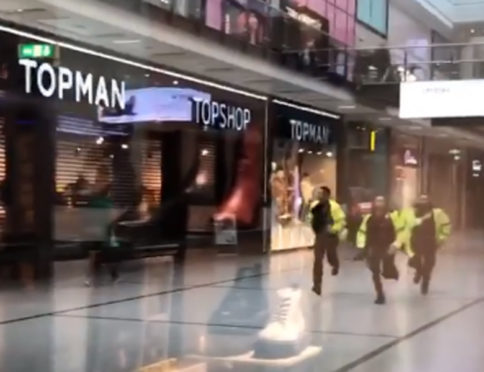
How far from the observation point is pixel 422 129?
3.00 metres

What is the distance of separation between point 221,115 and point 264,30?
0.62 metres

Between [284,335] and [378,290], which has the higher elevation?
[378,290]


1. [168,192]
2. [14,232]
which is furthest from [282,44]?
[14,232]

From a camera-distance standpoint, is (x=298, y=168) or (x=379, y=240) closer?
(x=298, y=168)

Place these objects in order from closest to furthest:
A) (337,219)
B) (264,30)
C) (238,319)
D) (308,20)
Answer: (308,20) < (264,30) < (337,219) < (238,319)

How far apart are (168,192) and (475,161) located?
1228 millimetres

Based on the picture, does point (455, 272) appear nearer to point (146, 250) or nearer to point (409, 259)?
point (409, 259)

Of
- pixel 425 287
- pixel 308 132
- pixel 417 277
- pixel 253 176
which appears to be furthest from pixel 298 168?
pixel 425 287

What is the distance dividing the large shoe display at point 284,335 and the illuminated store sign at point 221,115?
76 centimetres

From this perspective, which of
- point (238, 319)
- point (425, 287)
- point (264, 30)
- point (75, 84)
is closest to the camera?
point (264, 30)

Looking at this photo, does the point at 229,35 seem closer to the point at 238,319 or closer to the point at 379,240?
the point at 379,240

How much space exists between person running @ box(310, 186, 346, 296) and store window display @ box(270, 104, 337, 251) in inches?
1.2

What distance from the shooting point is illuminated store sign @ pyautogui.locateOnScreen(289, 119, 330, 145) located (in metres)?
3.26

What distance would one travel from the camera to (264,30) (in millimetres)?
3180
